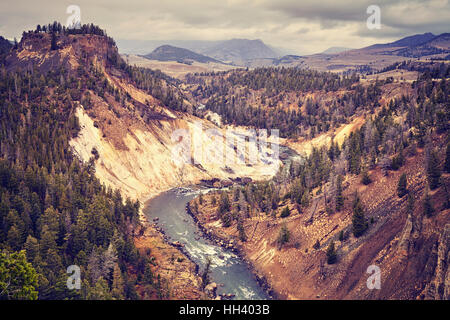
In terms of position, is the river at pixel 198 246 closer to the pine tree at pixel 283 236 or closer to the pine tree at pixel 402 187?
the pine tree at pixel 283 236

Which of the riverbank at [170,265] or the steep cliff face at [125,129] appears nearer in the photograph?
the riverbank at [170,265]

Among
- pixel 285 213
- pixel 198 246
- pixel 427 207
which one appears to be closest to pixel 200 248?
pixel 198 246

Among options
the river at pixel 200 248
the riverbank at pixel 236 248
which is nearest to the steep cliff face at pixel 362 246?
the riverbank at pixel 236 248

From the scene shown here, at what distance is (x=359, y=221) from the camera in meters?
51.4

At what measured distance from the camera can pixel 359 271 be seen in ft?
153

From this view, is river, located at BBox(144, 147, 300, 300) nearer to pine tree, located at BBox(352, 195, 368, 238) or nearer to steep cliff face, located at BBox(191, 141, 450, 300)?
steep cliff face, located at BBox(191, 141, 450, 300)

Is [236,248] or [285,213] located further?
[285,213]

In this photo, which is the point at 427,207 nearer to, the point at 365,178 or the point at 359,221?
the point at 359,221

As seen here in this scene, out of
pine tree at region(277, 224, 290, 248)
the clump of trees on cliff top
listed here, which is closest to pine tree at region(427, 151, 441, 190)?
pine tree at region(277, 224, 290, 248)

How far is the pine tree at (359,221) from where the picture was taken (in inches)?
2014

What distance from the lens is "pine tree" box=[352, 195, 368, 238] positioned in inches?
2014

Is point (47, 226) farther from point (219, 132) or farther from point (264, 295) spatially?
point (219, 132)

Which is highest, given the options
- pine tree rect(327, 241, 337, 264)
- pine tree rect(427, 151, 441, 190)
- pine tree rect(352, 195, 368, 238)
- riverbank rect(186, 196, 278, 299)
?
pine tree rect(427, 151, 441, 190)

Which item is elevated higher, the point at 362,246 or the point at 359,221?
the point at 359,221
